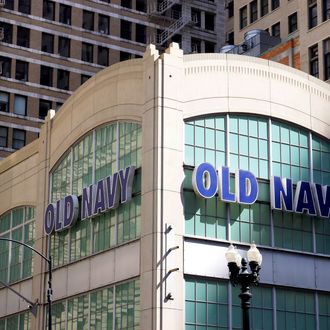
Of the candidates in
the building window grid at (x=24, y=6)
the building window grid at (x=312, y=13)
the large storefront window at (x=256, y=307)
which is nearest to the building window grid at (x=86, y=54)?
the building window grid at (x=24, y=6)

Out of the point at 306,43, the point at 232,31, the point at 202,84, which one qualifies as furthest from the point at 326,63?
the point at 202,84

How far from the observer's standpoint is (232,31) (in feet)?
310

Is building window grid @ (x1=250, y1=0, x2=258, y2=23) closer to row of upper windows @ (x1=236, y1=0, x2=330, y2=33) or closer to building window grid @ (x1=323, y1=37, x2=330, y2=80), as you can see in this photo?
row of upper windows @ (x1=236, y1=0, x2=330, y2=33)

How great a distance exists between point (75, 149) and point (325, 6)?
32.4 m

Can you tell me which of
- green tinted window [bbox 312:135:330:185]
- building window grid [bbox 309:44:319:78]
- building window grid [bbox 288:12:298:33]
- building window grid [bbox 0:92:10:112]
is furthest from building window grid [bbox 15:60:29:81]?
green tinted window [bbox 312:135:330:185]

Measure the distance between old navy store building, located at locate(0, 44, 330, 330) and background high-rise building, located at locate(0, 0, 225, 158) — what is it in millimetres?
43414

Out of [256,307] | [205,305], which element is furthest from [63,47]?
[205,305]

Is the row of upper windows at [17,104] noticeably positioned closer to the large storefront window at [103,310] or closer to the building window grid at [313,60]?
the building window grid at [313,60]

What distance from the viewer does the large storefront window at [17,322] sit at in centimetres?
4984

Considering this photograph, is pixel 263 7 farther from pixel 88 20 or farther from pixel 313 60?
pixel 88 20

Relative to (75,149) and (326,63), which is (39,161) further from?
(326,63)

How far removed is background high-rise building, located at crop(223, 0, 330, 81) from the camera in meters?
72.2

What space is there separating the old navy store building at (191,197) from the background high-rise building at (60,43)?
43.4 meters

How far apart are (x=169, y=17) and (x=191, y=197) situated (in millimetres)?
63306
